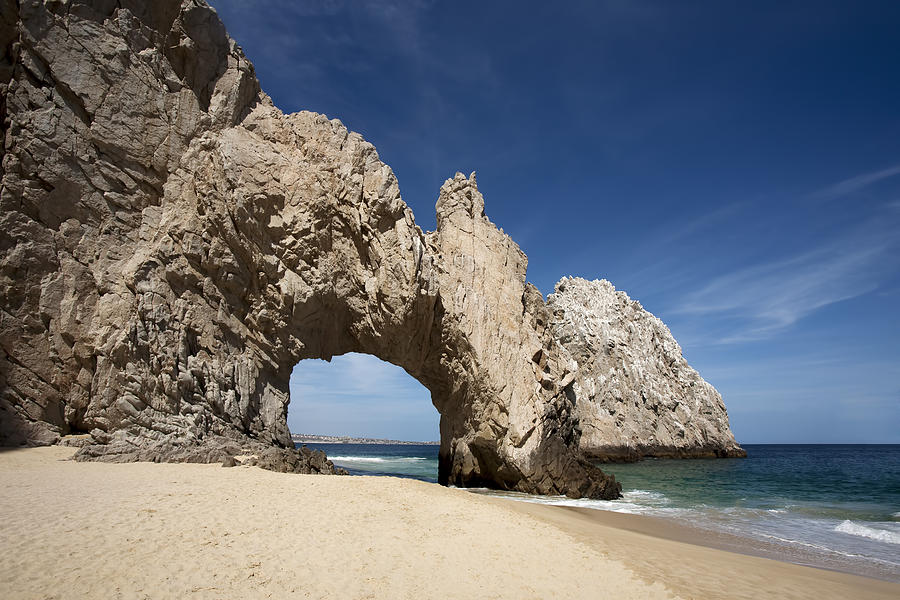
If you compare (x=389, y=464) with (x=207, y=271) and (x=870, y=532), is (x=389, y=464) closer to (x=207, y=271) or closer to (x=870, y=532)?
(x=207, y=271)

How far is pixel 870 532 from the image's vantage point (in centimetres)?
1373

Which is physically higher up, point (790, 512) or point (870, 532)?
point (870, 532)

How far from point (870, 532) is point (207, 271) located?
23599mm

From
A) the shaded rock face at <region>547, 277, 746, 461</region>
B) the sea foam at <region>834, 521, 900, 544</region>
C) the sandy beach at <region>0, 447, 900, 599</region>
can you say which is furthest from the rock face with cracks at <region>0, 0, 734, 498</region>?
the shaded rock face at <region>547, 277, 746, 461</region>

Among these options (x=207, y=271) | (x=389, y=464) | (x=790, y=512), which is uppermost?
(x=207, y=271)

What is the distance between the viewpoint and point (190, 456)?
1392 centimetres

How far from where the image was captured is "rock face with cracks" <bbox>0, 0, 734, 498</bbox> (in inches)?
595

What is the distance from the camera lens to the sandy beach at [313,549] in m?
5.66

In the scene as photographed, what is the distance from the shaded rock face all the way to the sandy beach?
4067 centimetres

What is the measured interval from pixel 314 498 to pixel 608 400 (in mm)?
47762

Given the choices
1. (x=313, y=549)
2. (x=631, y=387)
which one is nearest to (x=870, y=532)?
(x=313, y=549)

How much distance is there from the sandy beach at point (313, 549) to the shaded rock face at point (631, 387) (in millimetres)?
40674

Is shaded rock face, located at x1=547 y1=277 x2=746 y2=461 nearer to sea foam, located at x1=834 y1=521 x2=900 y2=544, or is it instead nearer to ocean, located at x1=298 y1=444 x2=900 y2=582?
ocean, located at x1=298 y1=444 x2=900 y2=582

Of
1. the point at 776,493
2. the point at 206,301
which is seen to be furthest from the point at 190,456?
the point at 776,493
